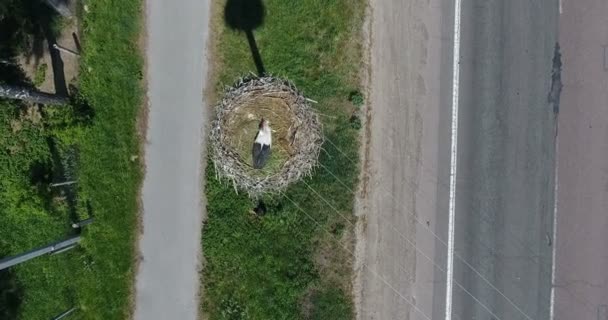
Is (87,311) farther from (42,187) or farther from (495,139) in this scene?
(495,139)

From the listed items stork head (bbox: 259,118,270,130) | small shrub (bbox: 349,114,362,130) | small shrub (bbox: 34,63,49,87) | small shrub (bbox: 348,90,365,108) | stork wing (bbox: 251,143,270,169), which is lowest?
stork wing (bbox: 251,143,270,169)

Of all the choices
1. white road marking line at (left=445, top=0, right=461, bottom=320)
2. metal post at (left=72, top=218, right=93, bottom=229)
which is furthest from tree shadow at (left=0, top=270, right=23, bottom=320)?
white road marking line at (left=445, top=0, right=461, bottom=320)

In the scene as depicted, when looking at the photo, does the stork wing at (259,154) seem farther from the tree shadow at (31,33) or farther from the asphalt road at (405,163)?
the tree shadow at (31,33)

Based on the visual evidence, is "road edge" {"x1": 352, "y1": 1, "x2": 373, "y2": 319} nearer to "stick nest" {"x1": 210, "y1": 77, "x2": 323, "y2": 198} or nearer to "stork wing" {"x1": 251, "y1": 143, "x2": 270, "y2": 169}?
"stick nest" {"x1": 210, "y1": 77, "x2": 323, "y2": 198}

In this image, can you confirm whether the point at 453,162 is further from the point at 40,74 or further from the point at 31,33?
the point at 31,33

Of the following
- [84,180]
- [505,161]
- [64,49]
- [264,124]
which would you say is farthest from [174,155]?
[505,161]

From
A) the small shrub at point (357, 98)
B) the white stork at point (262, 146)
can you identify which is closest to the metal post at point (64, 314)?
the white stork at point (262, 146)
